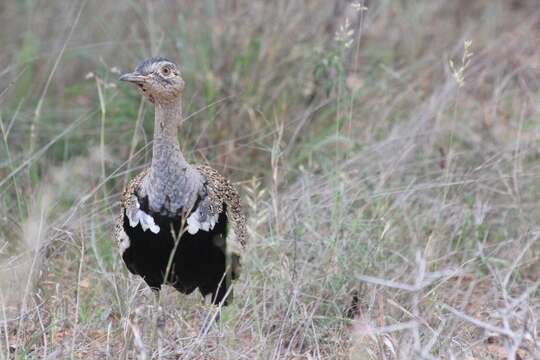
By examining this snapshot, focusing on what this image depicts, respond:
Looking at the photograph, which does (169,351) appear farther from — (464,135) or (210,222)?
(464,135)

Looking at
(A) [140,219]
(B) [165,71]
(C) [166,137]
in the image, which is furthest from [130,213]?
(B) [165,71]

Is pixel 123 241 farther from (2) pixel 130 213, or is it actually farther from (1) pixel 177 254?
(1) pixel 177 254

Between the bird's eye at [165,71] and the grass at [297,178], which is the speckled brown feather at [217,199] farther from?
the bird's eye at [165,71]

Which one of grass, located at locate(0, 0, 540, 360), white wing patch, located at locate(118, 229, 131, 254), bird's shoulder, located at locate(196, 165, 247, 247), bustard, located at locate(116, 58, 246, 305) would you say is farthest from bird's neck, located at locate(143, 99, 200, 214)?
grass, located at locate(0, 0, 540, 360)

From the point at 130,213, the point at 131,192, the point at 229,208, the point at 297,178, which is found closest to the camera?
the point at 130,213

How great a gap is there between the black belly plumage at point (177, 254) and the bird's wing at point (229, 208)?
42 mm

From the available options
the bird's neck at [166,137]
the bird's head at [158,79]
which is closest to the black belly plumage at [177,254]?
the bird's neck at [166,137]

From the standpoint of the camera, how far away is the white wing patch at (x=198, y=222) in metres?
3.73

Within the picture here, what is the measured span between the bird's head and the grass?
0.35m

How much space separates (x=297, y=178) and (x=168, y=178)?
1.67m

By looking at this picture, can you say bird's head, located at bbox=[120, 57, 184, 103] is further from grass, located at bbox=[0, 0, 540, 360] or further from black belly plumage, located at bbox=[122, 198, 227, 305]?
black belly plumage, located at bbox=[122, 198, 227, 305]

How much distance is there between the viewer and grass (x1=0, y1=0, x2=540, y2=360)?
3.86 meters

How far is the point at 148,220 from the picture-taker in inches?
147

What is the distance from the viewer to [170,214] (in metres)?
3.72
